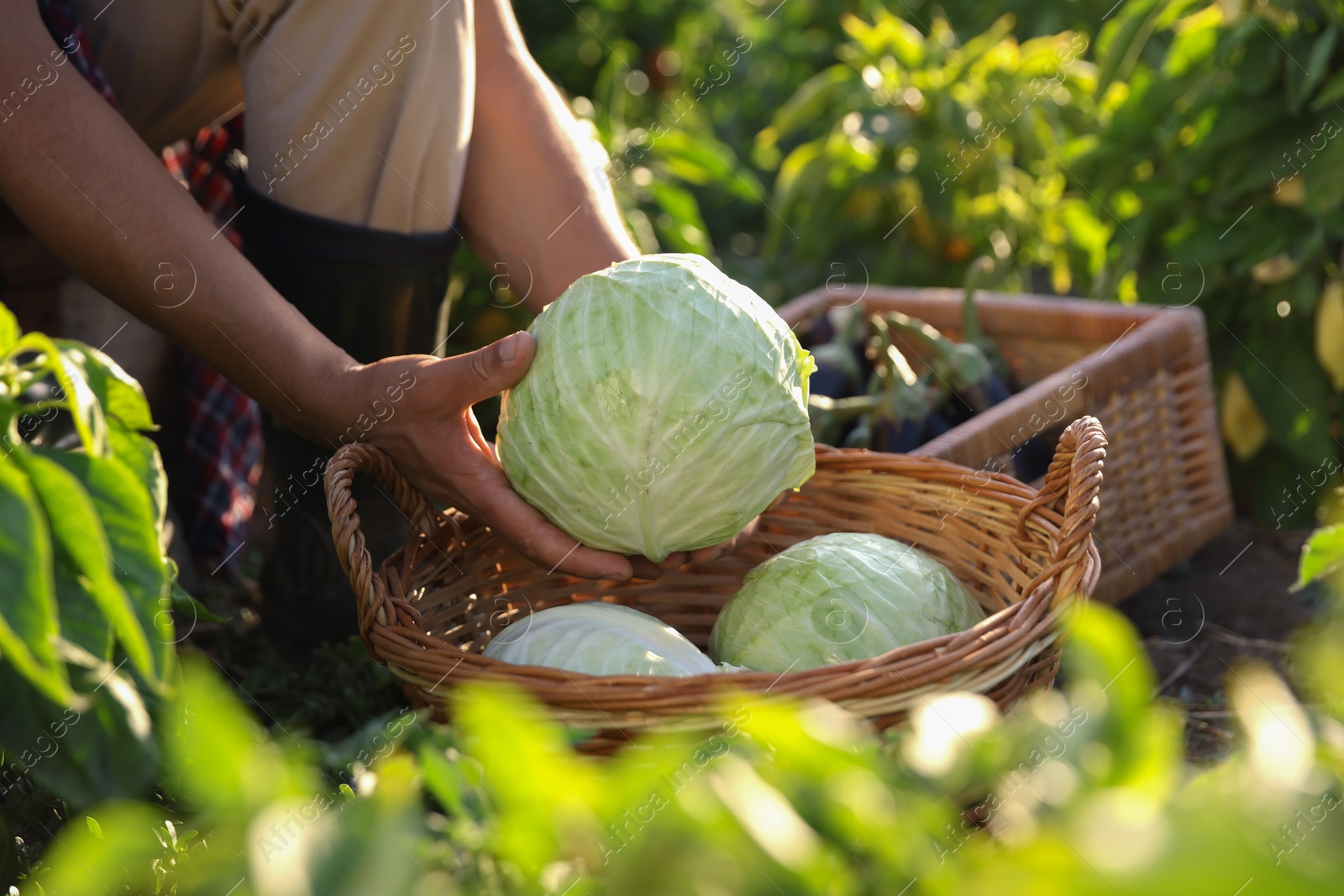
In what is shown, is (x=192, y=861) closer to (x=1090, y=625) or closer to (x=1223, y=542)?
(x=1090, y=625)

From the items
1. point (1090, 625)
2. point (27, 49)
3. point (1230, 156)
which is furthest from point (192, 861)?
point (1230, 156)

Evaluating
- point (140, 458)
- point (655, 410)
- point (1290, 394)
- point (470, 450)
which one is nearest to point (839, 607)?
point (655, 410)

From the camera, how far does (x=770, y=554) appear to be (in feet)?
6.85

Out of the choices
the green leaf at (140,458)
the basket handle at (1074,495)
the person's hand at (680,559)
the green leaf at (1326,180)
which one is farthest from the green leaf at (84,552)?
the green leaf at (1326,180)

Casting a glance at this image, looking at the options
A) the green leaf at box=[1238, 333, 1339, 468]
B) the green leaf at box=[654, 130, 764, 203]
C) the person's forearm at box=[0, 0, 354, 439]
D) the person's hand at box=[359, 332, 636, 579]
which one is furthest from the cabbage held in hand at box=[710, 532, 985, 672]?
the green leaf at box=[654, 130, 764, 203]

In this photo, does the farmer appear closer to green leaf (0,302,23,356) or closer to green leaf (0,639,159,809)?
green leaf (0,302,23,356)

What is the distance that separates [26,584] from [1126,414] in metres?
2.25

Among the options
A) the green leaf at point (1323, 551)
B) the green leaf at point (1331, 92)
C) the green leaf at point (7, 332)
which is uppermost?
the green leaf at point (7, 332)

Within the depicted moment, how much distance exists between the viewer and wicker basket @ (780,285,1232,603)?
2359 mm

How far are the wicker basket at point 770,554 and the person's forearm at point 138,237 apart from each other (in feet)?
0.65

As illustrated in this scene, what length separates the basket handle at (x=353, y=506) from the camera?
58.3 inches

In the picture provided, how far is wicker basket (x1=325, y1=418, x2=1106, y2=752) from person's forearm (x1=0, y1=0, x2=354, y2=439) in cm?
20

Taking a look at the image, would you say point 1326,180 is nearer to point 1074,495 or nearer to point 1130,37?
point 1130,37

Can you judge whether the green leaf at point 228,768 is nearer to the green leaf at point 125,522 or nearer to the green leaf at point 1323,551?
the green leaf at point 125,522
